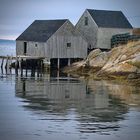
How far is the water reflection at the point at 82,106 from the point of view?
2125 centimetres

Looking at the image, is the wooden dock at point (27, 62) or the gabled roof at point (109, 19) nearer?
the wooden dock at point (27, 62)

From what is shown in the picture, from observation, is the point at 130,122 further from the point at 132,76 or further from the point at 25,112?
the point at 132,76

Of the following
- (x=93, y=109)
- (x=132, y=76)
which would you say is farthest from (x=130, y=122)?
(x=132, y=76)

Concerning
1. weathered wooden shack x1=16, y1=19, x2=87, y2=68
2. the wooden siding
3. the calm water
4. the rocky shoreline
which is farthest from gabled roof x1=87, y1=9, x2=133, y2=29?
the calm water

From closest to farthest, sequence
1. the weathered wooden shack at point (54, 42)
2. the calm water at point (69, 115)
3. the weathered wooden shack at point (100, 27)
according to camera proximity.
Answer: the calm water at point (69, 115)
the weathered wooden shack at point (54, 42)
the weathered wooden shack at point (100, 27)

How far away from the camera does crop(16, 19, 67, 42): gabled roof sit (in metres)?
71.9

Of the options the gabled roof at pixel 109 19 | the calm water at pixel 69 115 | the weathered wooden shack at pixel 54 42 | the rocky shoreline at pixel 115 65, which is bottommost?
the calm water at pixel 69 115

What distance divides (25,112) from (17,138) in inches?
251

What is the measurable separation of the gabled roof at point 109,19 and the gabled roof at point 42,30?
624 centimetres

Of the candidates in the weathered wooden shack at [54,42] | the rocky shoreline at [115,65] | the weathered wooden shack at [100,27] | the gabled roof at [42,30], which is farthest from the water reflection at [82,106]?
the weathered wooden shack at [100,27]

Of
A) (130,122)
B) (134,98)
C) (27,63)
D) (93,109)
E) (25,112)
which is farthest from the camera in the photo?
(27,63)

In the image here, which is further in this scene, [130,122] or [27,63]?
[27,63]

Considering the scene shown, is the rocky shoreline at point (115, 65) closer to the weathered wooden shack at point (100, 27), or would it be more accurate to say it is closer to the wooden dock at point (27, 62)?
the wooden dock at point (27, 62)

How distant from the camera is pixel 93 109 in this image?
85.8ft
